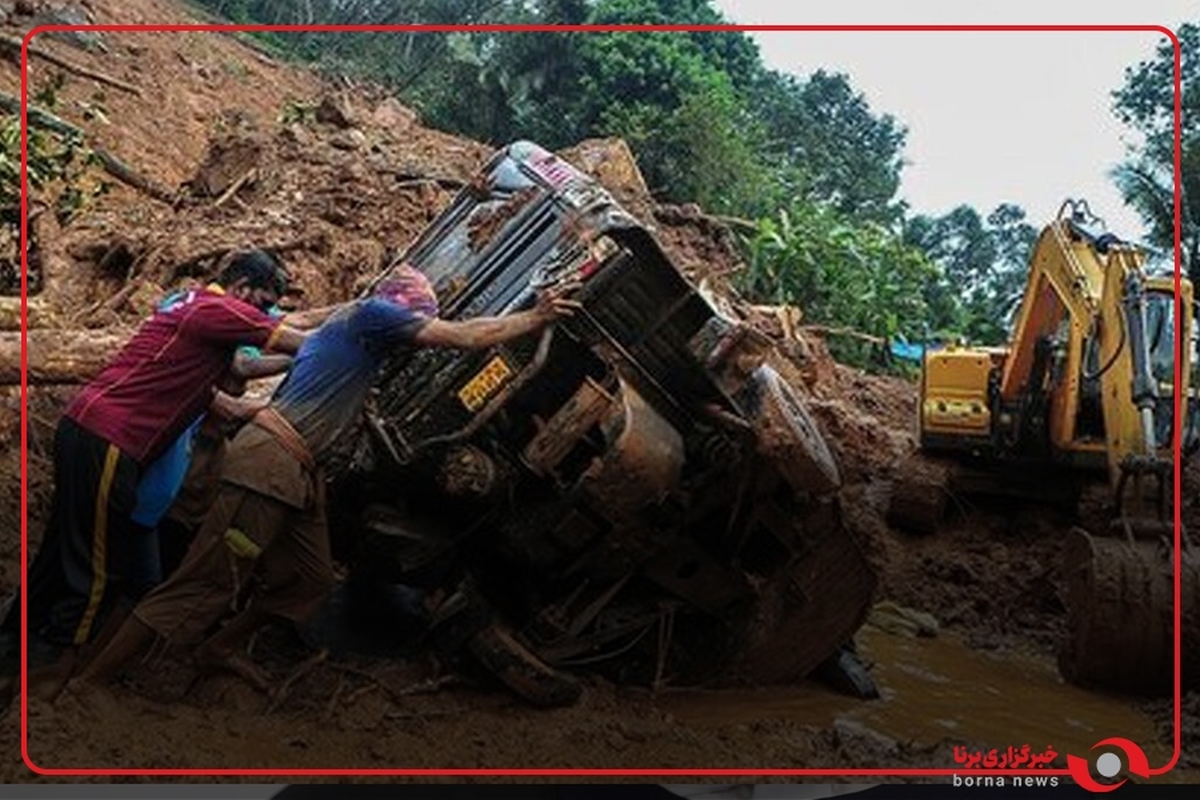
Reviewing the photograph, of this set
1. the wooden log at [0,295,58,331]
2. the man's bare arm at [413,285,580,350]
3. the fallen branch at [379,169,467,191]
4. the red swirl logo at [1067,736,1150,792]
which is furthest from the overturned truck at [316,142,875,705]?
the fallen branch at [379,169,467,191]

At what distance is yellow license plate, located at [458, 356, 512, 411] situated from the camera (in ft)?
12.1

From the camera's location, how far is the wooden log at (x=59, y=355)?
15.4 ft

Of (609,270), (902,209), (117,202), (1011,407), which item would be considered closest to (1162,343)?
(1011,407)

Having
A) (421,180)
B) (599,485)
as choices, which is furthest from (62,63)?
(599,485)

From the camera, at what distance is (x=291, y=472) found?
135 inches

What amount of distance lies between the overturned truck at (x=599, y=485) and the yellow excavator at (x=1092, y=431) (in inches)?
35.6

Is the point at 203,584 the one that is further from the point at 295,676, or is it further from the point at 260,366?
the point at 260,366

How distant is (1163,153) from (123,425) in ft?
48.6

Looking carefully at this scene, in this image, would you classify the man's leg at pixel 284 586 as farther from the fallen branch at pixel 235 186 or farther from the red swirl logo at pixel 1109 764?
the fallen branch at pixel 235 186

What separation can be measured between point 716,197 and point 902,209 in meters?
10.5

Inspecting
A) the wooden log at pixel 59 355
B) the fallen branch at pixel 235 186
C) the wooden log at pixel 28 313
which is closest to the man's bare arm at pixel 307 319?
the wooden log at pixel 59 355

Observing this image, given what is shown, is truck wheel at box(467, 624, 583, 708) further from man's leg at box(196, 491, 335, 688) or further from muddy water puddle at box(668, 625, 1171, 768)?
man's leg at box(196, 491, 335, 688)

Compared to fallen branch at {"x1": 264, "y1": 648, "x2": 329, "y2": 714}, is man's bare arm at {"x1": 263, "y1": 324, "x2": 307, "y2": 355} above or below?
above

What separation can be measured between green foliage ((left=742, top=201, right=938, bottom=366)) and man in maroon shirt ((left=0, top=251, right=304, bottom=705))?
1016 centimetres
